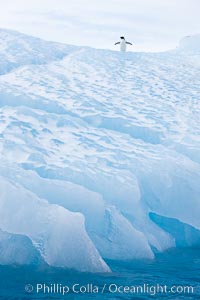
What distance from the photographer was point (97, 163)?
20.5 feet

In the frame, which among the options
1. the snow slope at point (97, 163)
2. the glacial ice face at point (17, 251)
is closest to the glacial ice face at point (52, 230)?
the snow slope at point (97, 163)

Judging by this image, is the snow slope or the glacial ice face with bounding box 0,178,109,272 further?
the snow slope

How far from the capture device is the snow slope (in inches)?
205

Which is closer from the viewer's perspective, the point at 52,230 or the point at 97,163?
the point at 52,230

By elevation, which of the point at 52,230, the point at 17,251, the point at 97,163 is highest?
the point at 97,163

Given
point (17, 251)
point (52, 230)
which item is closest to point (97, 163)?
point (52, 230)

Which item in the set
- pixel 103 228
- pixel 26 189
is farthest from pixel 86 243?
pixel 26 189

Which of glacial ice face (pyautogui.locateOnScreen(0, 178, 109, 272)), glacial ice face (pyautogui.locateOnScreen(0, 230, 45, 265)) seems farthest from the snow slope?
glacial ice face (pyautogui.locateOnScreen(0, 230, 45, 265))

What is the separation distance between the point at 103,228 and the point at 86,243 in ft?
1.81

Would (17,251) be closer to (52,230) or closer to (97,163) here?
(52,230)

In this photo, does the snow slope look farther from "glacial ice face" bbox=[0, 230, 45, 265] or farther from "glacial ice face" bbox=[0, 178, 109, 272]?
"glacial ice face" bbox=[0, 230, 45, 265]

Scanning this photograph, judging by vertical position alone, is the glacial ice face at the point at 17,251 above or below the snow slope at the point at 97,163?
below

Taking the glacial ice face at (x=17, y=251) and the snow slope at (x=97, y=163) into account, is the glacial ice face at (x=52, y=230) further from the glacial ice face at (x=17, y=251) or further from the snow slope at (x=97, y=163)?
the glacial ice face at (x=17, y=251)

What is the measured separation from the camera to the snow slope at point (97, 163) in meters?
5.21
